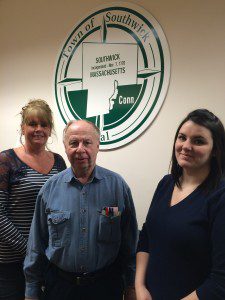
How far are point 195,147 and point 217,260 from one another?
0.40m

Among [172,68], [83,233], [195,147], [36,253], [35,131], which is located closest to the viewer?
[195,147]

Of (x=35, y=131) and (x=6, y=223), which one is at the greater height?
(x=35, y=131)

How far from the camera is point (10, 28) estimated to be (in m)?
2.76

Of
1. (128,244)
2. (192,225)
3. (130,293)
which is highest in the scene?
(192,225)

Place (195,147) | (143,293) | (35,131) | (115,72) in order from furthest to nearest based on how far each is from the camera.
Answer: (115,72)
(35,131)
(143,293)
(195,147)

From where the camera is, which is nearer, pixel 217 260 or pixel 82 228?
pixel 217 260

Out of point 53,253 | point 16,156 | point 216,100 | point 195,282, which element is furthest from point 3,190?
point 216,100

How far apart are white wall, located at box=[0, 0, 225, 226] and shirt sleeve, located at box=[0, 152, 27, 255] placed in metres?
0.73

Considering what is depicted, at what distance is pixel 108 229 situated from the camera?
1413 mm

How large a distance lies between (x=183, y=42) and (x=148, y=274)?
1292mm

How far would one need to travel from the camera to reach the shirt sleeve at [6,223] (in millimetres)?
1625

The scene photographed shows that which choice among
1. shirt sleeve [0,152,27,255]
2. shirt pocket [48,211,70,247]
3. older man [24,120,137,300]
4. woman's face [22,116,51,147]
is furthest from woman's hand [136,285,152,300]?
woman's face [22,116,51,147]

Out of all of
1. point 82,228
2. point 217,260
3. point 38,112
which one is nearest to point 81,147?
point 82,228

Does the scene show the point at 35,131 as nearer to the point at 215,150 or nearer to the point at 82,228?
the point at 82,228
